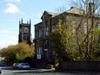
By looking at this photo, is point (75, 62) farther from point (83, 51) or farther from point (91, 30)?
point (91, 30)

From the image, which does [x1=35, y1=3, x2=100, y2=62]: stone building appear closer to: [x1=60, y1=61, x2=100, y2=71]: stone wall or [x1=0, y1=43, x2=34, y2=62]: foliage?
[x1=60, y1=61, x2=100, y2=71]: stone wall

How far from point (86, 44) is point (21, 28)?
260 feet

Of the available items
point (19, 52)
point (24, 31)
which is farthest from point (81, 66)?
point (24, 31)

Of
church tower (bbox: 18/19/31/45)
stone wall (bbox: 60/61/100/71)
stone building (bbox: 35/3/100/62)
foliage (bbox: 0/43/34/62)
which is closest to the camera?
stone wall (bbox: 60/61/100/71)

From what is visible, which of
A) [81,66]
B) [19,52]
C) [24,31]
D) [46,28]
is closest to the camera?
[81,66]

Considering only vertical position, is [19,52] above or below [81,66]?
above

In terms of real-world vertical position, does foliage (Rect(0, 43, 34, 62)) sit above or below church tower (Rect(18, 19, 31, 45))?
below

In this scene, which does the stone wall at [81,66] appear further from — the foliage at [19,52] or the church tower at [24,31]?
the church tower at [24,31]

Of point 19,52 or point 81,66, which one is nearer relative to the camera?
point 81,66

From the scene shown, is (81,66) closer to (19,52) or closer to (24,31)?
(19,52)

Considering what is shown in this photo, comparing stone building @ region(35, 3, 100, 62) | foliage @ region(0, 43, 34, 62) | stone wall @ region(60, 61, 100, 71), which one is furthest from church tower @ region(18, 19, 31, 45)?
stone wall @ region(60, 61, 100, 71)

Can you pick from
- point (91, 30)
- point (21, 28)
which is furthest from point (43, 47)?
point (21, 28)

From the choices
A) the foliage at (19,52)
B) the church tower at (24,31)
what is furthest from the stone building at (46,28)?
the church tower at (24,31)

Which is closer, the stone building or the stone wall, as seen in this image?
the stone wall
